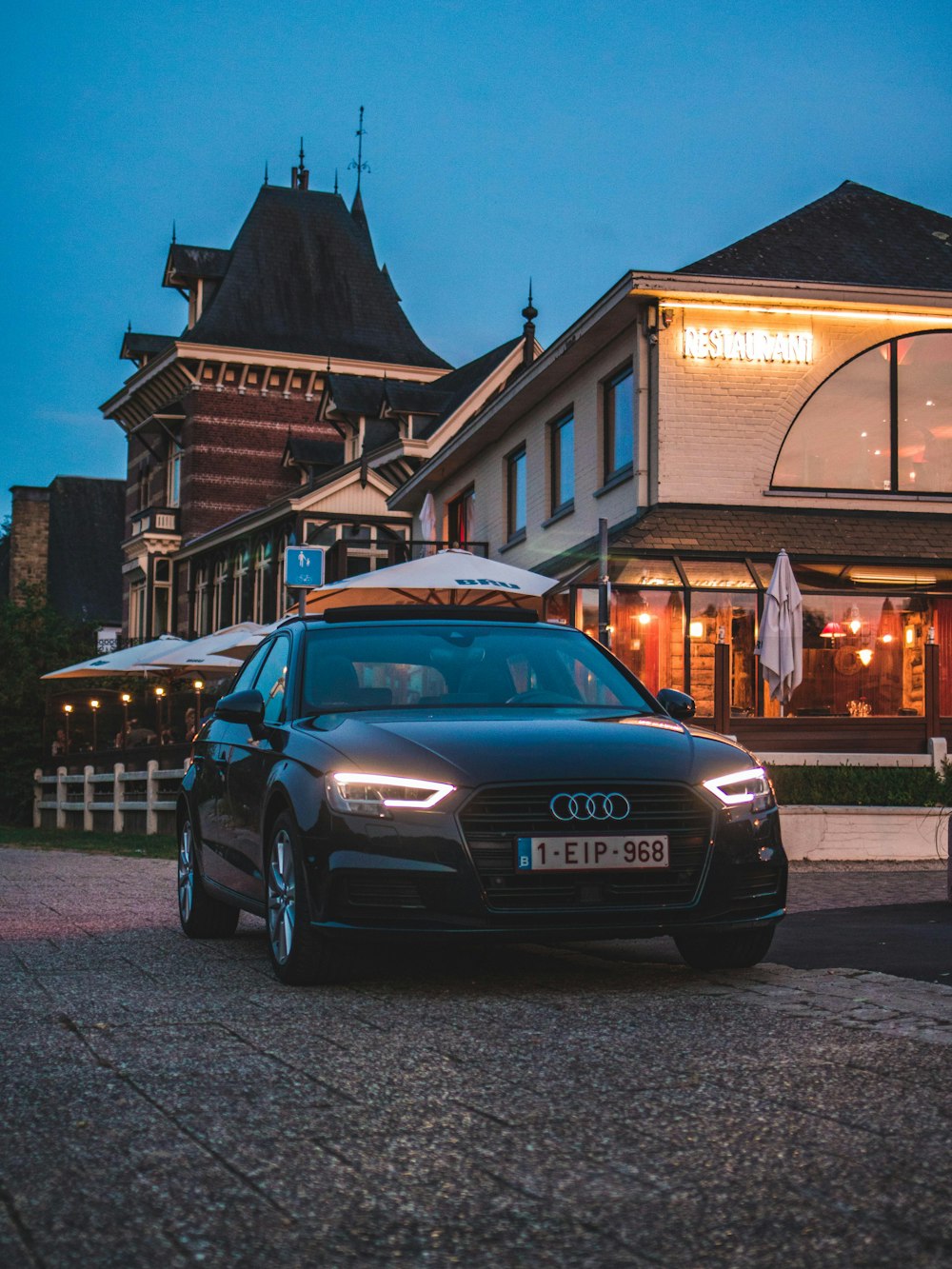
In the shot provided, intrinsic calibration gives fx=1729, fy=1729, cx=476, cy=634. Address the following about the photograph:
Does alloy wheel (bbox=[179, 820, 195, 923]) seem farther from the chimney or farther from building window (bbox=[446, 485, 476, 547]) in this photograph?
the chimney

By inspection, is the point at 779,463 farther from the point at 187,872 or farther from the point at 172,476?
the point at 172,476

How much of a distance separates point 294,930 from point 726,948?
1.74 metres

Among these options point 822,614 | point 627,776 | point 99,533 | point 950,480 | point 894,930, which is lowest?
point 894,930

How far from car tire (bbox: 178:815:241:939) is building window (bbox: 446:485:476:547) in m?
21.4

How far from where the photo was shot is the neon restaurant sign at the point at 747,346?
21188 mm

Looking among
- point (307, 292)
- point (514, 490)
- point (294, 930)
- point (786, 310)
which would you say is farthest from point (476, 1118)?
point (307, 292)

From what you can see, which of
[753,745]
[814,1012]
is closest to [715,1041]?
[814,1012]

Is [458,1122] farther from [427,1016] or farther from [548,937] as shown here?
[548,937]

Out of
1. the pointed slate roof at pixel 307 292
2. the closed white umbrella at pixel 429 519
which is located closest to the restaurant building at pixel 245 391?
the pointed slate roof at pixel 307 292

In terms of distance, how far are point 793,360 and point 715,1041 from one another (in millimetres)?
17190

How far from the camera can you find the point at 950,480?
2242 centimetres

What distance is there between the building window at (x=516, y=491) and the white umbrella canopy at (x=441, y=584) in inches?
267

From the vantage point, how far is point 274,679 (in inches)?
324

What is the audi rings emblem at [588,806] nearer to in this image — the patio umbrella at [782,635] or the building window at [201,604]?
the patio umbrella at [782,635]
